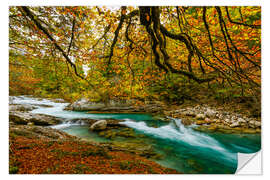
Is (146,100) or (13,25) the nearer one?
(13,25)

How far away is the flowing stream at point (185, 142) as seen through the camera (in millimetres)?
1652

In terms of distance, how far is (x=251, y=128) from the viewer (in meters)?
1.84

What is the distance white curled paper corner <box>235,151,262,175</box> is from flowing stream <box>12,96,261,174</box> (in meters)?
0.06

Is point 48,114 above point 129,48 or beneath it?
beneath

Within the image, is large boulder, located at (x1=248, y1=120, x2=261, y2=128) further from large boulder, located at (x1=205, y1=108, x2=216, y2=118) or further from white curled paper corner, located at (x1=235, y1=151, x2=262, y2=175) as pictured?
large boulder, located at (x1=205, y1=108, x2=216, y2=118)

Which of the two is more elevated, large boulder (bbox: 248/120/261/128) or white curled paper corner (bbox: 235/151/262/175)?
large boulder (bbox: 248/120/261/128)

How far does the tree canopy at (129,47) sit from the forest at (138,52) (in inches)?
0.5

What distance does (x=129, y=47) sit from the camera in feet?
7.49

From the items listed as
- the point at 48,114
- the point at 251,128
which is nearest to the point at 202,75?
the point at 251,128

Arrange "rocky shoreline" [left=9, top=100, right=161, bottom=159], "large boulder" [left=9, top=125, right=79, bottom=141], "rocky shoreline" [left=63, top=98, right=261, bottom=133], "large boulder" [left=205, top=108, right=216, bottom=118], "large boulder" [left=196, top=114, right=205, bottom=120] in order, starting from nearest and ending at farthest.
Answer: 1. "large boulder" [left=9, top=125, right=79, bottom=141]
2. "rocky shoreline" [left=9, top=100, right=161, bottom=159]
3. "rocky shoreline" [left=63, top=98, right=261, bottom=133]
4. "large boulder" [left=205, top=108, right=216, bottom=118]
5. "large boulder" [left=196, top=114, right=205, bottom=120]

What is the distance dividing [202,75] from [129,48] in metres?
1.52

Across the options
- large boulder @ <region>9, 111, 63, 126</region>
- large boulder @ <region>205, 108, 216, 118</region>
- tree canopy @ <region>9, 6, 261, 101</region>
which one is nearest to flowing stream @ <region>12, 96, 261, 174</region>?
large boulder @ <region>9, 111, 63, 126</region>

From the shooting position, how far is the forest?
5.30ft
